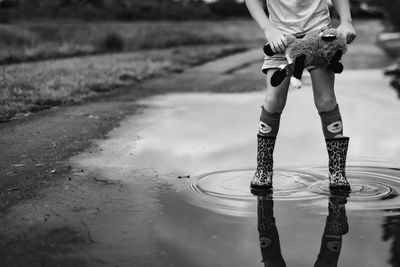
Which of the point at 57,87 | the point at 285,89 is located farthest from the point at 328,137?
the point at 57,87

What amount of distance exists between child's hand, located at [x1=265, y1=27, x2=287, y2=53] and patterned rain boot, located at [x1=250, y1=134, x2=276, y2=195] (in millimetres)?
588

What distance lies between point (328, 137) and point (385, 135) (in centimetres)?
226

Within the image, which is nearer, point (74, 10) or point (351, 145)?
point (351, 145)

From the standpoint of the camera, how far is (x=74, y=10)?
2523 cm

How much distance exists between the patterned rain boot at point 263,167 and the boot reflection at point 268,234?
0.19 m

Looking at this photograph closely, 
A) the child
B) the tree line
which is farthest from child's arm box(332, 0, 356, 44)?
the tree line

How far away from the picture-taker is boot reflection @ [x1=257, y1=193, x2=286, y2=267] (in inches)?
115

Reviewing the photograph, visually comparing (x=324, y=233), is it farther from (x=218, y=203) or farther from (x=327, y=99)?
A: (x=327, y=99)

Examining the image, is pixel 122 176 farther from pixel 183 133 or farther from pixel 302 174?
pixel 183 133

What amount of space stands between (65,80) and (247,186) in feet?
20.0

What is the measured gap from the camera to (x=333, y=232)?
3.32 m

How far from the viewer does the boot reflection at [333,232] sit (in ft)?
9.58

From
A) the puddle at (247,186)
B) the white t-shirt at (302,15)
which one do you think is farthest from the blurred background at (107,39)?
the white t-shirt at (302,15)

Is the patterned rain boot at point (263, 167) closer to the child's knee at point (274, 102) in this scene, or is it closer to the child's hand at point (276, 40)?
the child's knee at point (274, 102)
